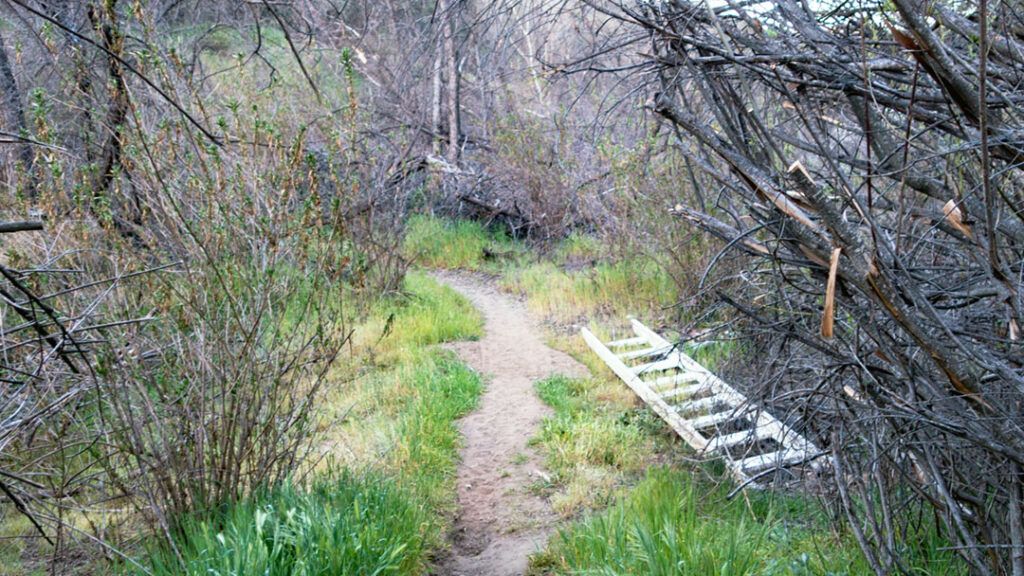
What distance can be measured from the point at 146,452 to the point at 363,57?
13.9 metres

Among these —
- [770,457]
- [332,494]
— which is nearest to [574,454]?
[770,457]

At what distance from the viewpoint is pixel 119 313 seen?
4074mm

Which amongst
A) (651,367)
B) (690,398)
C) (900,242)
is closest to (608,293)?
(651,367)

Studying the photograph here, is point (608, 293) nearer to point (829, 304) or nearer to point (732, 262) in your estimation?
point (732, 262)

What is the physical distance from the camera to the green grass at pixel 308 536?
351cm

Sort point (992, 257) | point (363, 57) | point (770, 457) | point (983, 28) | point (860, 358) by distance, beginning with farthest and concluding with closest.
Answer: point (363, 57) → point (770, 457) → point (860, 358) → point (992, 257) → point (983, 28)

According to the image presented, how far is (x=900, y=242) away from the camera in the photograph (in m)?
2.97

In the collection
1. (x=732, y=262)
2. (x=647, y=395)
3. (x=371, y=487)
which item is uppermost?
(x=732, y=262)

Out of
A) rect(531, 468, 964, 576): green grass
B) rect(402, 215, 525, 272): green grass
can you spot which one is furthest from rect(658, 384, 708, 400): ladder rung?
rect(402, 215, 525, 272): green grass

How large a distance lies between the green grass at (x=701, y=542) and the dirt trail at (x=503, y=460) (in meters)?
0.41

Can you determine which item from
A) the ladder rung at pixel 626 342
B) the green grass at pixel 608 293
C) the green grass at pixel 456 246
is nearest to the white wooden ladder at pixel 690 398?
the ladder rung at pixel 626 342

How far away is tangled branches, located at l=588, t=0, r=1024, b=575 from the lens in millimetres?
2428

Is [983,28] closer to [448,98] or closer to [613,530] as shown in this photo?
[613,530]

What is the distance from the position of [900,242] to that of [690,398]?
374 centimetres
